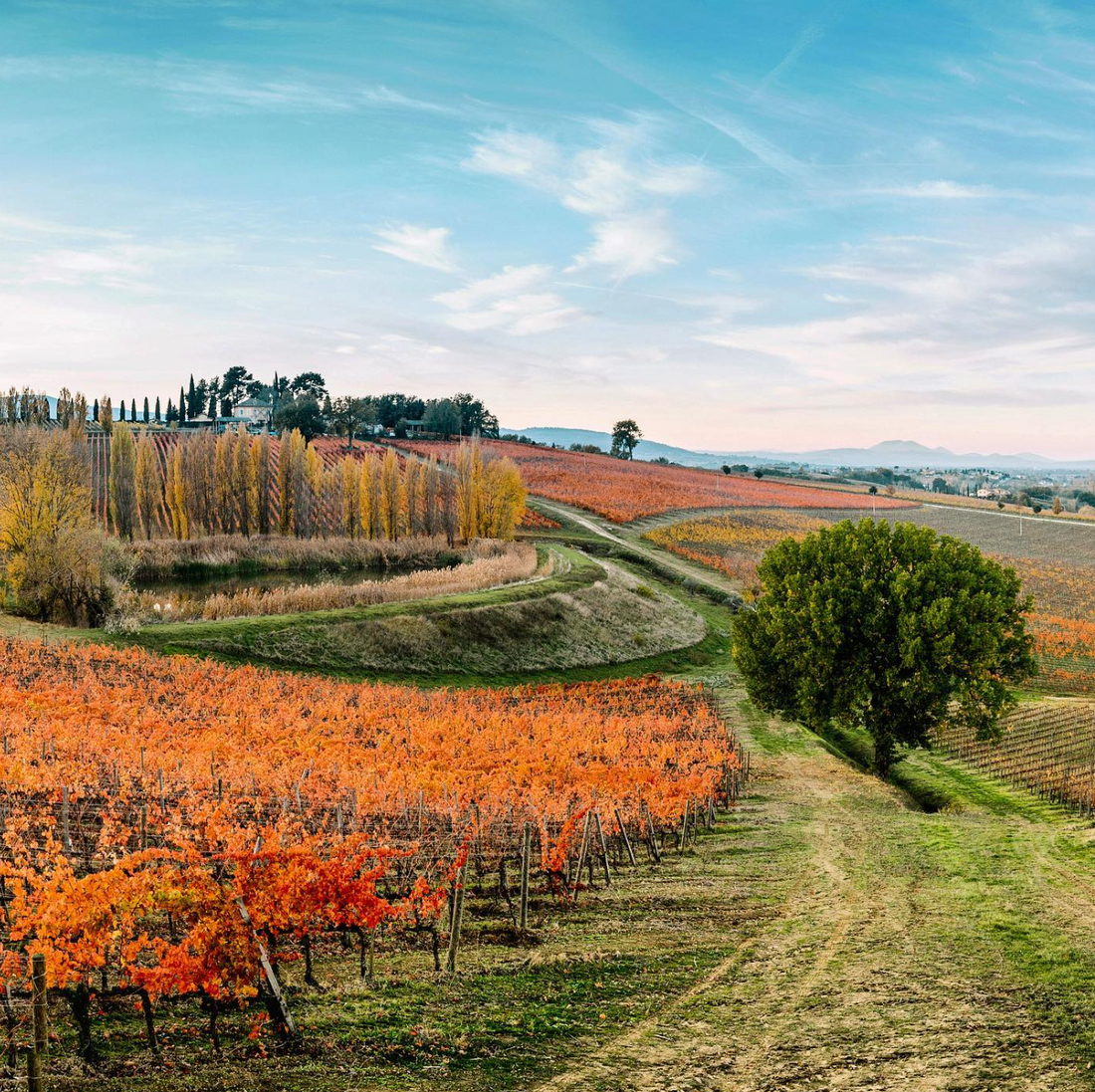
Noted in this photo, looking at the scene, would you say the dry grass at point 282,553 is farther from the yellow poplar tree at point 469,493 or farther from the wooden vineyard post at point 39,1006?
the wooden vineyard post at point 39,1006

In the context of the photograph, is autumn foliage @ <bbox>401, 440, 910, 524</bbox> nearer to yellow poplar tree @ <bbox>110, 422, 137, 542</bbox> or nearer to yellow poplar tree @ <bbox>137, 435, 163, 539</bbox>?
yellow poplar tree @ <bbox>137, 435, 163, 539</bbox>

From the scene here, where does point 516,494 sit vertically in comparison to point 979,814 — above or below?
above

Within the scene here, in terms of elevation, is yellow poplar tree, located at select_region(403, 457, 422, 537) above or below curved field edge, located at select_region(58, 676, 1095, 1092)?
above

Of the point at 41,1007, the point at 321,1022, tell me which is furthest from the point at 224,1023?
the point at 41,1007

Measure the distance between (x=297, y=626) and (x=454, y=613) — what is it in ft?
30.3

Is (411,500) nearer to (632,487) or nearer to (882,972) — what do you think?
(632,487)

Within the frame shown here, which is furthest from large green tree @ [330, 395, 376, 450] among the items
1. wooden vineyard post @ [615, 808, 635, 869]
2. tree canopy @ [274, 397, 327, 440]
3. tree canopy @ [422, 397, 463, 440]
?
wooden vineyard post @ [615, 808, 635, 869]

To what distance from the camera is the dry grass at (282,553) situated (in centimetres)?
6819

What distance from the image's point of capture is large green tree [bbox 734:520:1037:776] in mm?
32531

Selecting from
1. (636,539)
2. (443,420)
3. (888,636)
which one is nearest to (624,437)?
(443,420)

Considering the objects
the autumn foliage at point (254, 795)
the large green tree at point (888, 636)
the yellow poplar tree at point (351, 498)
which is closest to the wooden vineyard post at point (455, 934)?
the autumn foliage at point (254, 795)

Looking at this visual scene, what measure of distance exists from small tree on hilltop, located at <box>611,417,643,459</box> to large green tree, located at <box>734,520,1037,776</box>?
143m

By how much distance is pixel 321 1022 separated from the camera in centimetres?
1202

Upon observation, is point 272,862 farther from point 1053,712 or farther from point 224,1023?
point 1053,712
